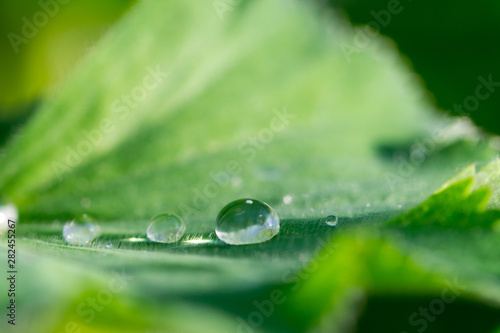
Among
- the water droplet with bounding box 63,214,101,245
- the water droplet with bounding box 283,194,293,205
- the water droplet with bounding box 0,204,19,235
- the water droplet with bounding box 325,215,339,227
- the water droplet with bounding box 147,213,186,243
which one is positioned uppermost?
the water droplet with bounding box 325,215,339,227

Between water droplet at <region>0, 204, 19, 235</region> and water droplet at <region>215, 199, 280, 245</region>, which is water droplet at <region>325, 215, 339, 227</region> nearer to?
water droplet at <region>215, 199, 280, 245</region>

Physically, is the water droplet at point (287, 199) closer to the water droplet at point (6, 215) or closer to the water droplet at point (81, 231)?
the water droplet at point (81, 231)

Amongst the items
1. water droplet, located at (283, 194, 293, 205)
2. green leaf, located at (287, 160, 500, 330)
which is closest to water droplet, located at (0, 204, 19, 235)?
water droplet, located at (283, 194, 293, 205)

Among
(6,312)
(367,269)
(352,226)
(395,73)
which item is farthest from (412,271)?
(395,73)

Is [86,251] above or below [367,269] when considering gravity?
below

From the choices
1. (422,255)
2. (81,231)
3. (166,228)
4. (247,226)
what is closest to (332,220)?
(247,226)

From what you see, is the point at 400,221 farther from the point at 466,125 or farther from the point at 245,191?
the point at 466,125
